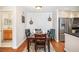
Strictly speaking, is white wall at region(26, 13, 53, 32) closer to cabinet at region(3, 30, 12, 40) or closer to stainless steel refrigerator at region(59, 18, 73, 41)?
cabinet at region(3, 30, 12, 40)

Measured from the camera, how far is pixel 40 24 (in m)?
11.7

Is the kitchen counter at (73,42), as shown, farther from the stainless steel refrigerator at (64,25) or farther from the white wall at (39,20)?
the white wall at (39,20)

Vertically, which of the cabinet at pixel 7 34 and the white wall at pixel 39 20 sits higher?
the white wall at pixel 39 20

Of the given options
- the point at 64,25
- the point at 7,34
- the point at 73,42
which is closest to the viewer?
the point at 73,42

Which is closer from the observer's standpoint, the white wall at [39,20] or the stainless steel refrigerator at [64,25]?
the stainless steel refrigerator at [64,25]

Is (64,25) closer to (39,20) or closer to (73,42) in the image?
(39,20)

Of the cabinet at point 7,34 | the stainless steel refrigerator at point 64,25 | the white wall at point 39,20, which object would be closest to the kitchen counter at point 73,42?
the stainless steel refrigerator at point 64,25

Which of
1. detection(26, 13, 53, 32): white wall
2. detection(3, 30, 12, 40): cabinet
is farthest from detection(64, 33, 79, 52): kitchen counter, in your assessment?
detection(26, 13, 53, 32): white wall

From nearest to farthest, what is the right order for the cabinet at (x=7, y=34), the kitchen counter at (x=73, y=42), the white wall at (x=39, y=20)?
1. the kitchen counter at (x=73, y=42)
2. the cabinet at (x=7, y=34)
3. the white wall at (x=39, y=20)

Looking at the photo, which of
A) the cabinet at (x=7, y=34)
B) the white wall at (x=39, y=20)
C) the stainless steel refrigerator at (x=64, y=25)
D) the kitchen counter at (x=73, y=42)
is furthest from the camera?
the white wall at (x=39, y=20)

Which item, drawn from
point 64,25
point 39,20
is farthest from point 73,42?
point 39,20
